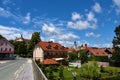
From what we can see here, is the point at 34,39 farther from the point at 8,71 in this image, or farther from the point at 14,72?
the point at 14,72

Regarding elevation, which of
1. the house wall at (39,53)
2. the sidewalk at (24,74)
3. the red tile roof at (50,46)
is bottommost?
the sidewalk at (24,74)

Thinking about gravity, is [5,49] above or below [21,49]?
below

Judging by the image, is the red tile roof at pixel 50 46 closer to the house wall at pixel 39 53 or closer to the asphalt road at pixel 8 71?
the house wall at pixel 39 53

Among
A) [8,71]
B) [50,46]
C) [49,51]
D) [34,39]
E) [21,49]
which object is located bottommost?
[8,71]

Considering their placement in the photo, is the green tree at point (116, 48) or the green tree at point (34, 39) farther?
the green tree at point (34, 39)

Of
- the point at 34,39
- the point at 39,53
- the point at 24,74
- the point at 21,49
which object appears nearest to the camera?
the point at 24,74

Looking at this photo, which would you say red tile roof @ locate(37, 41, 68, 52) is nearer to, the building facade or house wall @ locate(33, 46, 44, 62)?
house wall @ locate(33, 46, 44, 62)

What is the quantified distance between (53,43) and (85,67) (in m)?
44.3

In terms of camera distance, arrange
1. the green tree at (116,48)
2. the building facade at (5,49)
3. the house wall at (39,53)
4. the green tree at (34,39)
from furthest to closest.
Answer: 1. the green tree at (34,39)
2. the building facade at (5,49)
3. the house wall at (39,53)
4. the green tree at (116,48)

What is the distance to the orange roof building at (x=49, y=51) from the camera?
8594 centimetres

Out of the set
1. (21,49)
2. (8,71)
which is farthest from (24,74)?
(21,49)

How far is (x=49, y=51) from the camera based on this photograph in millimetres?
86938

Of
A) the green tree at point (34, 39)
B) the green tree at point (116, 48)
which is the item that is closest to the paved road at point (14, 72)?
the green tree at point (116, 48)

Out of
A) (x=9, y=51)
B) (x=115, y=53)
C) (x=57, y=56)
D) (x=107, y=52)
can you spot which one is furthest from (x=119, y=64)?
(x=9, y=51)
